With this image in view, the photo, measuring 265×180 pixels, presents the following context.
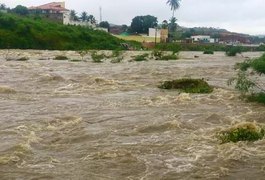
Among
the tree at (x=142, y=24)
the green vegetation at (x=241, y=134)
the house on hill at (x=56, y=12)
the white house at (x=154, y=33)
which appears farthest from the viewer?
the house on hill at (x=56, y=12)

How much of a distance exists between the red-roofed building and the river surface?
271 ft

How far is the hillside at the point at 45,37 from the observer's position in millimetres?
59013

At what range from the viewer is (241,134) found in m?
11.1

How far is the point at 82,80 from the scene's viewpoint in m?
24.5

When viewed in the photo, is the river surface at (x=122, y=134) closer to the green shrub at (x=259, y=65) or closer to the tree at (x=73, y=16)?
the green shrub at (x=259, y=65)

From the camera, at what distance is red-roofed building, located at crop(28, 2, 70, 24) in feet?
336

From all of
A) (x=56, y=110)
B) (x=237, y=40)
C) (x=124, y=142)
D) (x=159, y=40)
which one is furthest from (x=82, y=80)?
(x=237, y=40)

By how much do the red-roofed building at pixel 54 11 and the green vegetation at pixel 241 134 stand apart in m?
90.5

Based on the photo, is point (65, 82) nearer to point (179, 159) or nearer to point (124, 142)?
point (124, 142)

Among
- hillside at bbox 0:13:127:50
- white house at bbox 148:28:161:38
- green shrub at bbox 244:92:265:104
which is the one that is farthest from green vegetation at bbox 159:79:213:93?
white house at bbox 148:28:161:38

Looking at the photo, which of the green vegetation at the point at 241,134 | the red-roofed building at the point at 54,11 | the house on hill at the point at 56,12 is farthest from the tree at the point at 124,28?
the green vegetation at the point at 241,134

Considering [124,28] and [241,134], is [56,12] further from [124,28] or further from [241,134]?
[241,134]

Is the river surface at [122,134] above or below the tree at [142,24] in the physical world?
below

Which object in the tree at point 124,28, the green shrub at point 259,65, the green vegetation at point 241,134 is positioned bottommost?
the green vegetation at point 241,134
